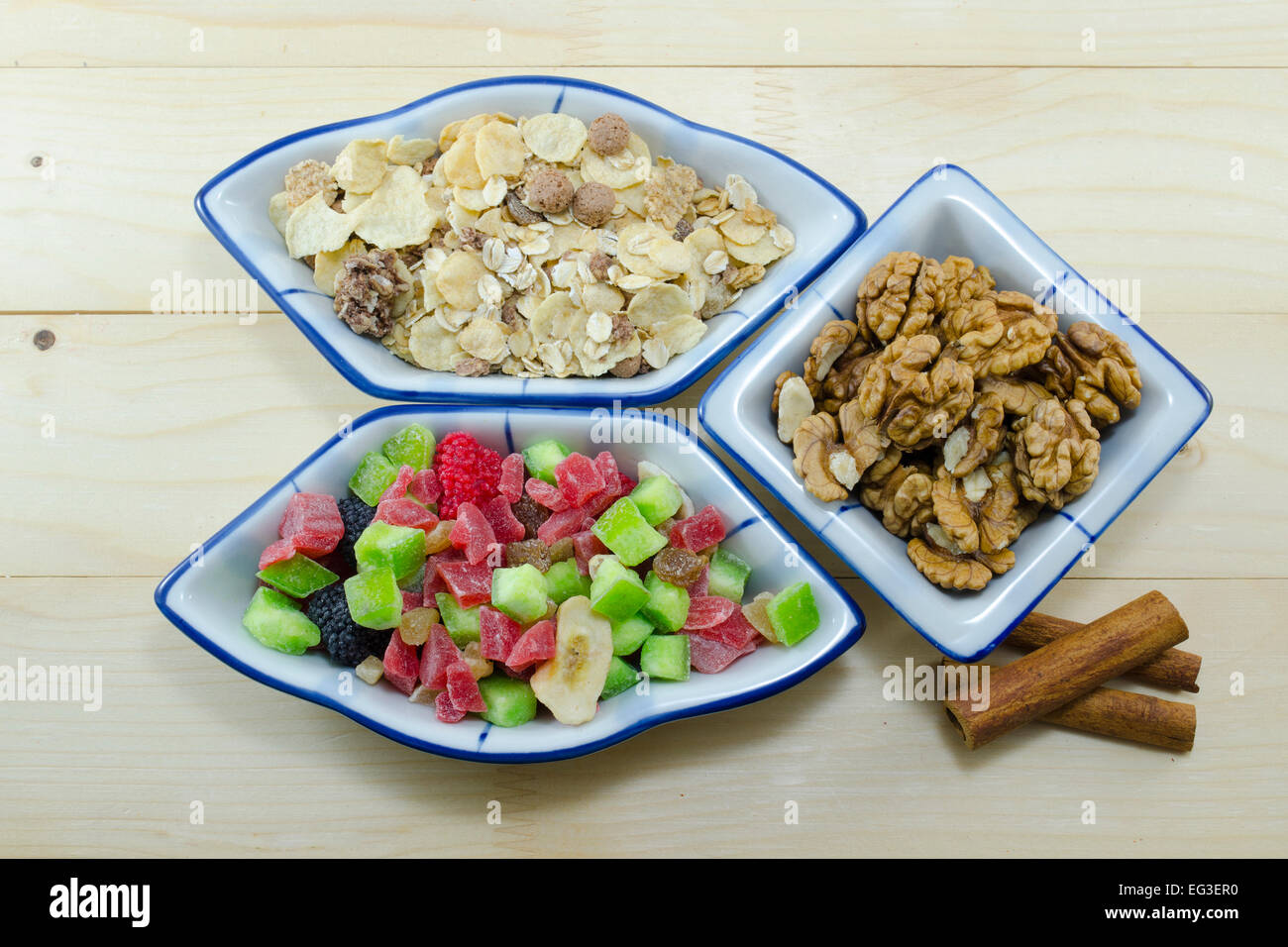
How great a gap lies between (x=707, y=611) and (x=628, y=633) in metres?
0.09

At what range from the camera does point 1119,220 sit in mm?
1320

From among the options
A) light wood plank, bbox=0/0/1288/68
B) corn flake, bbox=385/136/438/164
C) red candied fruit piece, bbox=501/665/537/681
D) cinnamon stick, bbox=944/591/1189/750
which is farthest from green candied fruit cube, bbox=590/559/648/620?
light wood plank, bbox=0/0/1288/68

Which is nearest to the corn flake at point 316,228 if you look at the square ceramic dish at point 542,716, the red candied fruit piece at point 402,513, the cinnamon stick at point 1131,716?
the square ceramic dish at point 542,716

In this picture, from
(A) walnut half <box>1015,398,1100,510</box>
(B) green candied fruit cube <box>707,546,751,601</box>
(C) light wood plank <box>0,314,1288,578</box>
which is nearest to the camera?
(A) walnut half <box>1015,398,1100,510</box>

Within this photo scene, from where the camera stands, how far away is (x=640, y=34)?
4.42 ft

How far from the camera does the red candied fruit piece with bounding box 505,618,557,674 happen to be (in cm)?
103

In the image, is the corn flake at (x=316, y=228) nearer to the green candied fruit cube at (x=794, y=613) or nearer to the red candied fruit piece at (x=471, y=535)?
the red candied fruit piece at (x=471, y=535)

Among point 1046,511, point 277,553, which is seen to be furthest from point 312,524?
point 1046,511

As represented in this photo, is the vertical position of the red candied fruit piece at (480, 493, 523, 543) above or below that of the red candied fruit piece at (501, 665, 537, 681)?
above

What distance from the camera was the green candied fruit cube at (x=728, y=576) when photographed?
43.4 inches

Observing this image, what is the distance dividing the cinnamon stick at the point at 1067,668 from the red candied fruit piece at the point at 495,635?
55cm

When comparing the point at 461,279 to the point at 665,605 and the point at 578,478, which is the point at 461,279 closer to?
the point at 578,478

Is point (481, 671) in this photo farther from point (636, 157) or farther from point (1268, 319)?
point (1268, 319)

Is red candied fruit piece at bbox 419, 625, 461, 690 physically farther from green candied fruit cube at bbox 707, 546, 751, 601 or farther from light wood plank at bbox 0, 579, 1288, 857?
green candied fruit cube at bbox 707, 546, 751, 601
